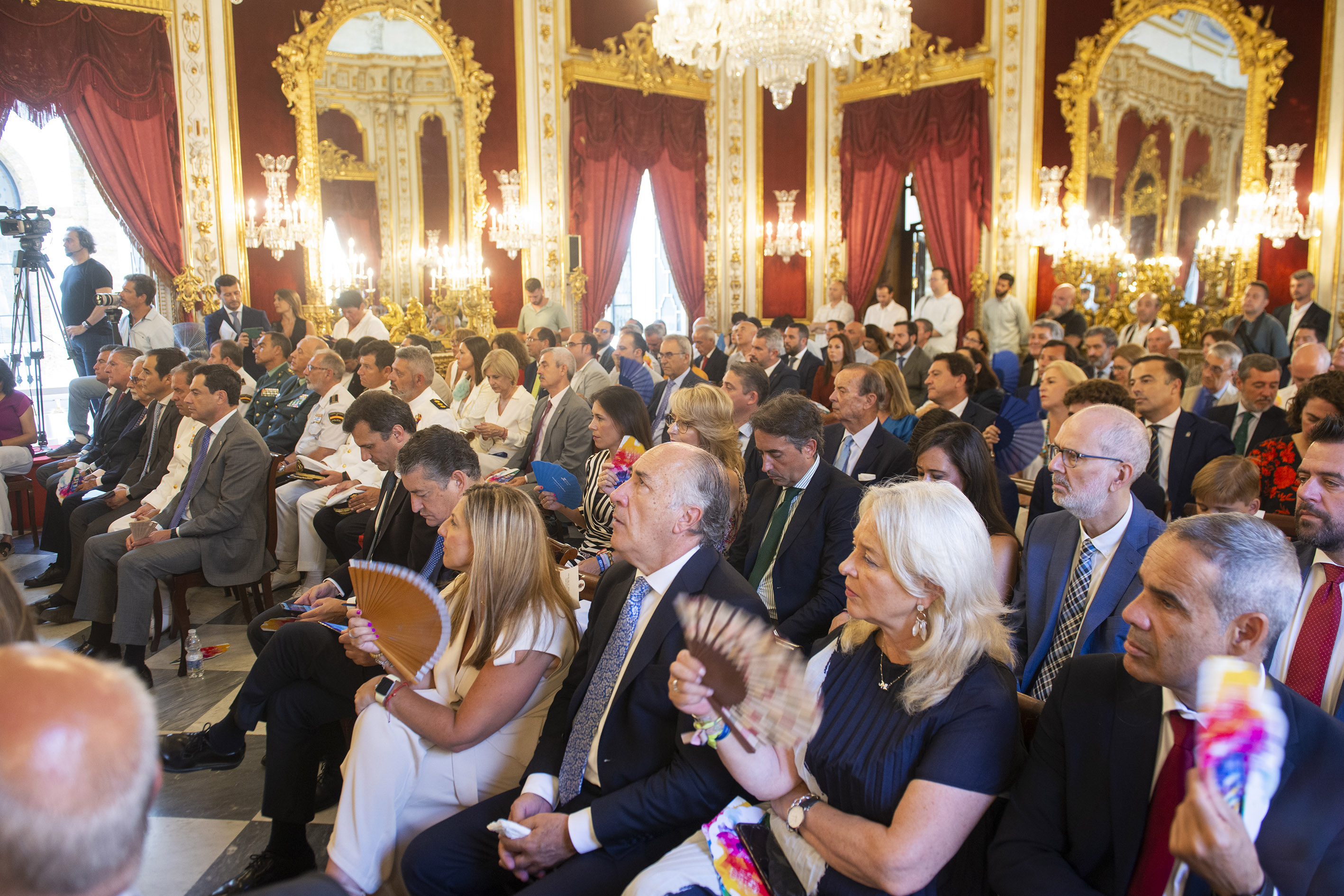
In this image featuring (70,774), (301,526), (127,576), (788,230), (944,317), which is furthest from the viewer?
(788,230)

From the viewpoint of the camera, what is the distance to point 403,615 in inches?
82.7

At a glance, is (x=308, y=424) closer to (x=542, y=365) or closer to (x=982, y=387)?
(x=542, y=365)

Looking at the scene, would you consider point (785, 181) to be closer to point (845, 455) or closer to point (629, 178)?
point (629, 178)

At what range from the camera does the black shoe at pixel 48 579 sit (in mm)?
5152

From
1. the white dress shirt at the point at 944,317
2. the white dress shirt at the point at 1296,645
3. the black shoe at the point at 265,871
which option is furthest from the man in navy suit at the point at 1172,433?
the white dress shirt at the point at 944,317

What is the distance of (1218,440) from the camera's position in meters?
4.00

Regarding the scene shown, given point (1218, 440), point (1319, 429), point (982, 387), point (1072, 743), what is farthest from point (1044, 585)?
point (982, 387)

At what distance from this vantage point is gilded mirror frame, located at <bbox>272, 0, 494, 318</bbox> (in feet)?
29.3

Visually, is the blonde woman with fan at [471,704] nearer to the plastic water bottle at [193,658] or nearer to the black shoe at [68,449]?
the plastic water bottle at [193,658]

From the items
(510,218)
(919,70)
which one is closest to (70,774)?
(510,218)

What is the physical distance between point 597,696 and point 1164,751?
1.15 metres

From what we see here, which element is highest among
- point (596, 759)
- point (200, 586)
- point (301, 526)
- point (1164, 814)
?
point (1164, 814)

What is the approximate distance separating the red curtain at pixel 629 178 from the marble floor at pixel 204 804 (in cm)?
738

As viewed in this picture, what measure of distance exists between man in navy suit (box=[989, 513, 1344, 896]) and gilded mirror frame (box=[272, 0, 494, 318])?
9012 millimetres
